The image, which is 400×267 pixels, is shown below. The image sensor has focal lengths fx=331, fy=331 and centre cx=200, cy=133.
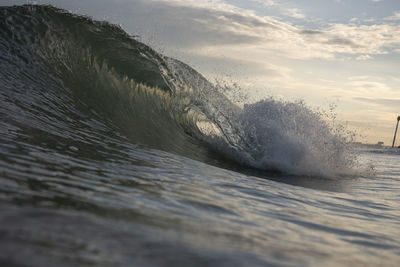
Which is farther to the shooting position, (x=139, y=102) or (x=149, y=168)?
(x=139, y=102)

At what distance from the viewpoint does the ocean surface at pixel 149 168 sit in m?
1.31

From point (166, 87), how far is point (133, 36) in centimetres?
141

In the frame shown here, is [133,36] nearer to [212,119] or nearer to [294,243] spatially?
[212,119]

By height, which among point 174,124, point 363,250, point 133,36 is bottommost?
point 363,250

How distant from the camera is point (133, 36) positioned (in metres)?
7.57

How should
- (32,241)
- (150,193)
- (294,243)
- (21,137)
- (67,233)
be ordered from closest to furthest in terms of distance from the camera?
(32,241), (67,233), (294,243), (150,193), (21,137)

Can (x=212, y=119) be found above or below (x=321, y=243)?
above

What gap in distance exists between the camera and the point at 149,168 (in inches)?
120

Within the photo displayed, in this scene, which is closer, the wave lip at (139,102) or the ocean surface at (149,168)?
the ocean surface at (149,168)

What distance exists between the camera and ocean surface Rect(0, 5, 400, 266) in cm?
131

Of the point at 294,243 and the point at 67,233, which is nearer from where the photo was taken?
the point at 67,233

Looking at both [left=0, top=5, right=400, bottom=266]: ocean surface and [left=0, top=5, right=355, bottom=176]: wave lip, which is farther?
[left=0, top=5, right=355, bottom=176]: wave lip

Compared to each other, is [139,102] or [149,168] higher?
[139,102]

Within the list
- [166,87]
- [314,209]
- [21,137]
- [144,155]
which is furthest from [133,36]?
[314,209]
